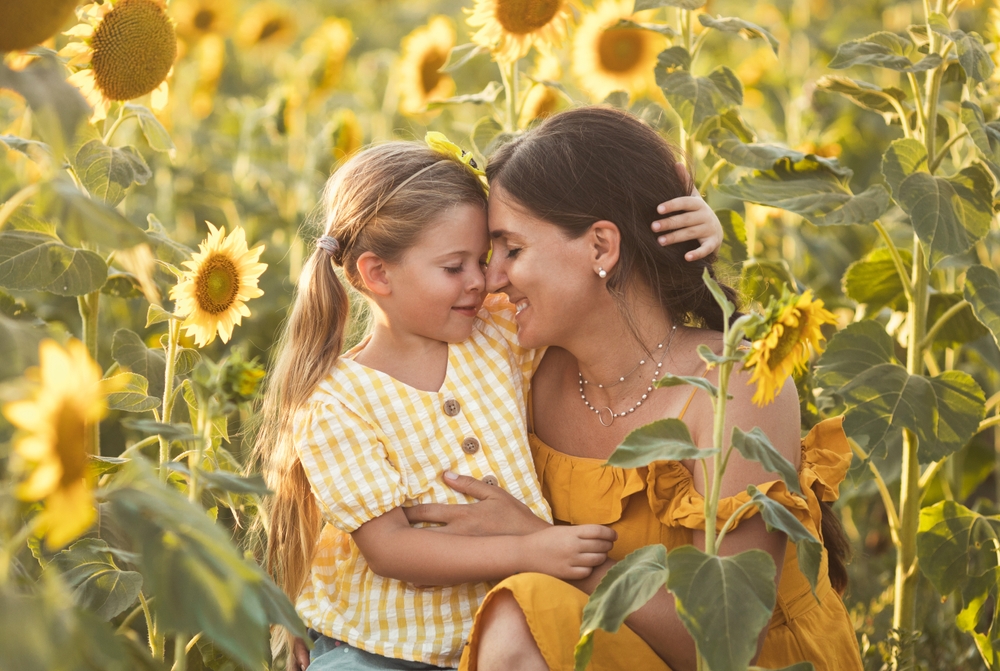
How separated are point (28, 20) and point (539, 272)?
1.00 meters

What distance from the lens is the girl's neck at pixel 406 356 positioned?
1830 millimetres

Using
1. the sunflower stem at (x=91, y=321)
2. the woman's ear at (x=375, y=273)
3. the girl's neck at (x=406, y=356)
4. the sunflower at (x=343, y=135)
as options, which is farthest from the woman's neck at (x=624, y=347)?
the sunflower at (x=343, y=135)

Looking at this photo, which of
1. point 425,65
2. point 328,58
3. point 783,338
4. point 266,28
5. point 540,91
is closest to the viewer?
point 783,338

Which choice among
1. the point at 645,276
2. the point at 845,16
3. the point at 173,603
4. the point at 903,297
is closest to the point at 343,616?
the point at 645,276

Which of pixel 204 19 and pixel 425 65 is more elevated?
pixel 204 19

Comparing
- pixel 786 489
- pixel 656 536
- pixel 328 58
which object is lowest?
pixel 656 536

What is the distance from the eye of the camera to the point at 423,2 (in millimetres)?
7539

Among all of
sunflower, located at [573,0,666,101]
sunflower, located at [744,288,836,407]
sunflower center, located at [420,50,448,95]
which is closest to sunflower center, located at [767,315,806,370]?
sunflower, located at [744,288,836,407]

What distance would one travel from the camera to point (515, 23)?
86.5 inches

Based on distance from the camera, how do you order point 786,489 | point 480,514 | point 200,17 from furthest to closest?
1. point 200,17
2. point 480,514
3. point 786,489

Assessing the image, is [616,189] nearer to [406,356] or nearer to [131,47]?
[406,356]

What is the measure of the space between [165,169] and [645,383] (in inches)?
81.1

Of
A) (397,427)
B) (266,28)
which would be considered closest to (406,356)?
(397,427)

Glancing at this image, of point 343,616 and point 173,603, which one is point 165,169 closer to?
point 343,616
